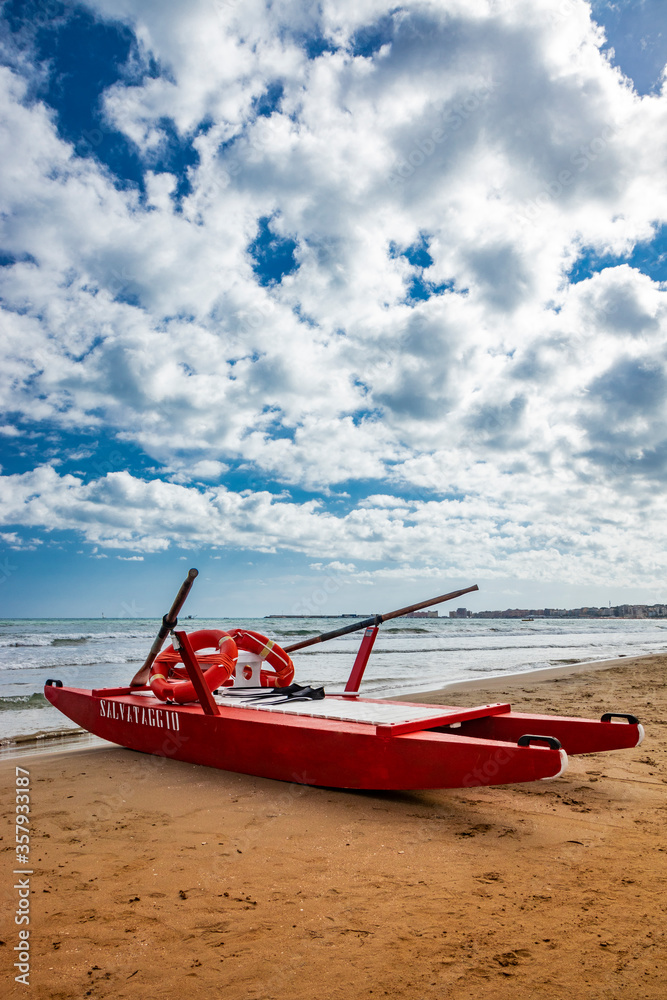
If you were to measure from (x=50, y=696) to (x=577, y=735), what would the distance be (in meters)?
6.26

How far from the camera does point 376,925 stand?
2.61 metres

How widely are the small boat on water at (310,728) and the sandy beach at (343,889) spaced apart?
0.28 metres

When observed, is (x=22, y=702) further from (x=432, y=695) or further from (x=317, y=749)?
(x=317, y=749)

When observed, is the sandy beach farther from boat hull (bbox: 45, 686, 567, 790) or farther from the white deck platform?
the white deck platform

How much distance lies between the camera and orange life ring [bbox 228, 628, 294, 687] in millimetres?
6801

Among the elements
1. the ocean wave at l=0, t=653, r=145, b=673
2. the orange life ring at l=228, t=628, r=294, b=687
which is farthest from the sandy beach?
the ocean wave at l=0, t=653, r=145, b=673

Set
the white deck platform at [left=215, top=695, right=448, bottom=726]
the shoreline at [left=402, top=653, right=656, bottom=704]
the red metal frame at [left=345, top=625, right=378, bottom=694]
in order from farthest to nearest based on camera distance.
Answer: the shoreline at [left=402, top=653, right=656, bottom=704] < the red metal frame at [left=345, top=625, right=378, bottom=694] < the white deck platform at [left=215, top=695, right=448, bottom=726]

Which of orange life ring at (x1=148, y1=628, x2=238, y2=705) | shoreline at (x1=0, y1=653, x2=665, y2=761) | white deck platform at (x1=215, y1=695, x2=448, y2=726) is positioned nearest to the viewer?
white deck platform at (x1=215, y1=695, x2=448, y2=726)

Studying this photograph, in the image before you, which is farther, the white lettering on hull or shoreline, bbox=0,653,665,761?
shoreline, bbox=0,653,665,761

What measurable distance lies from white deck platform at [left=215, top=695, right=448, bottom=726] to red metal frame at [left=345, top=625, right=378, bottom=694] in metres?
0.38

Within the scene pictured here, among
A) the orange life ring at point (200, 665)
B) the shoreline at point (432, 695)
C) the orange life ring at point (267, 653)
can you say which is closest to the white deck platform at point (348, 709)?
the orange life ring at point (200, 665)

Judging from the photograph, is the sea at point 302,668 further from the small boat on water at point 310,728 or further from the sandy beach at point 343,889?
the sandy beach at point 343,889

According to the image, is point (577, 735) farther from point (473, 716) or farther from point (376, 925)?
point (376, 925)

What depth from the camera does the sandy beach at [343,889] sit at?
7.42 ft
